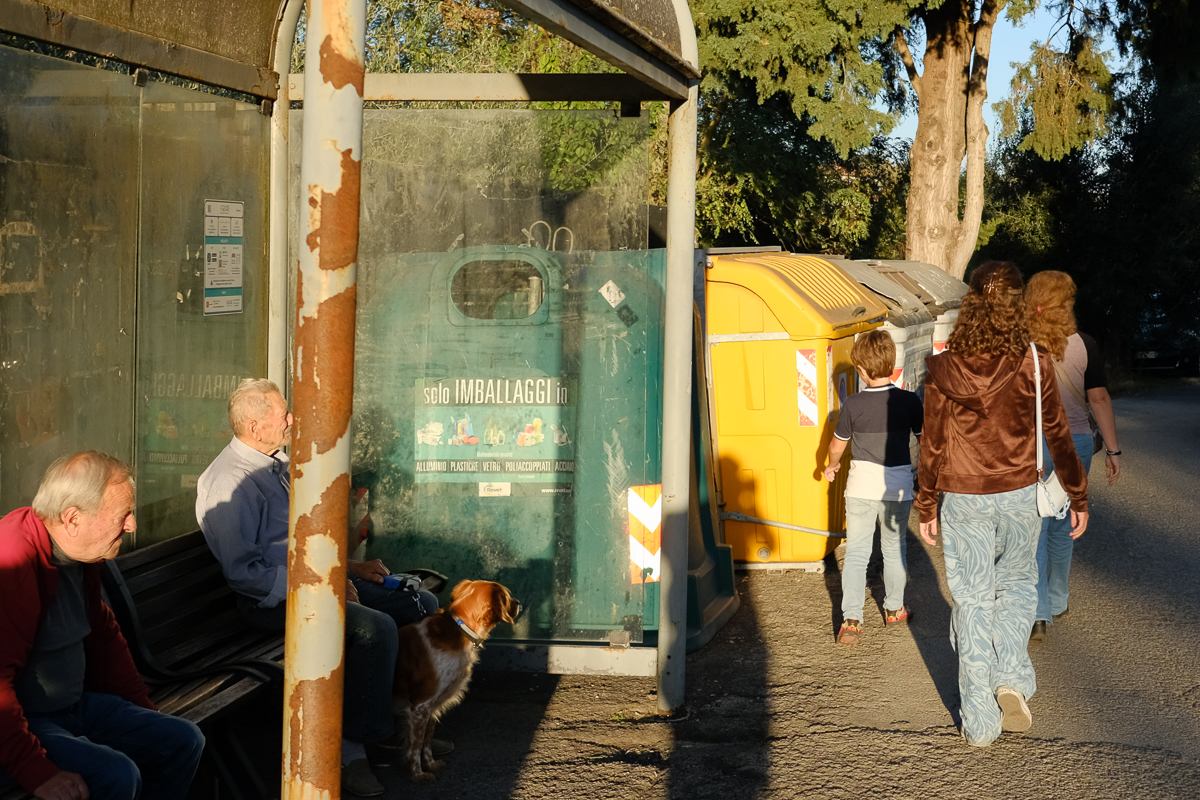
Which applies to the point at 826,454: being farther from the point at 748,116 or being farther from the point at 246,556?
the point at 748,116

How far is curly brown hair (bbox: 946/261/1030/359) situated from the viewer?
15.0 ft

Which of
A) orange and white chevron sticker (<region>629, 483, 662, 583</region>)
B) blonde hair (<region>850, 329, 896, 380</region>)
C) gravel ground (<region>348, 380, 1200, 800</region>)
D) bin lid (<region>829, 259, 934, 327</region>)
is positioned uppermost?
bin lid (<region>829, 259, 934, 327</region>)

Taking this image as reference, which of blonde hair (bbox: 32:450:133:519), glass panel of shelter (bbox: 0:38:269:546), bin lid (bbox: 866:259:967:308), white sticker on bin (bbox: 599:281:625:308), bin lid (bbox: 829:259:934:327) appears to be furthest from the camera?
bin lid (bbox: 866:259:967:308)

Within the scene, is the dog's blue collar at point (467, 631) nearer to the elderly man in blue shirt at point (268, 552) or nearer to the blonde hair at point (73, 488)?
the elderly man in blue shirt at point (268, 552)

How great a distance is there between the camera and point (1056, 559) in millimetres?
6141

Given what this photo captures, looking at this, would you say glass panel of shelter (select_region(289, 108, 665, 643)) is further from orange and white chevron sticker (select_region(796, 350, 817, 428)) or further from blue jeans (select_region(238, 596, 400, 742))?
orange and white chevron sticker (select_region(796, 350, 817, 428))

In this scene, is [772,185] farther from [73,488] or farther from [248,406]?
[73,488]

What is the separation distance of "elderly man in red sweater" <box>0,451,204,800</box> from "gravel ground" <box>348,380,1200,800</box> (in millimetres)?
1173

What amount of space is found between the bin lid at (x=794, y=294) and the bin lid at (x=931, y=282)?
3261mm

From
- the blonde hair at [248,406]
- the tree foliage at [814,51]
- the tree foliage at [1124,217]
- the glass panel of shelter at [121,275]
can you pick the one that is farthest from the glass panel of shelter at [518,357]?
the tree foliage at [1124,217]

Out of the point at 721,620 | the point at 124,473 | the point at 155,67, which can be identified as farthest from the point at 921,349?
the point at 124,473

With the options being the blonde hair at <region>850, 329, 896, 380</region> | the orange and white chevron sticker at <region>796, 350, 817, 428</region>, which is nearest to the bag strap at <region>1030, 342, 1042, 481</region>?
the blonde hair at <region>850, 329, 896, 380</region>

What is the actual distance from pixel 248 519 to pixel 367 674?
68 cm

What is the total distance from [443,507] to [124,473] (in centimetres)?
216
